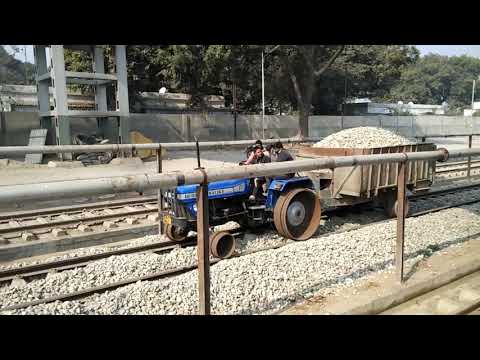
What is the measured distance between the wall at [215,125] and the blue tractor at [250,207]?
20.1 metres

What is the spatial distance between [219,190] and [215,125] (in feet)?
84.6

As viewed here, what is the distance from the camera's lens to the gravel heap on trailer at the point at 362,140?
9.20 metres

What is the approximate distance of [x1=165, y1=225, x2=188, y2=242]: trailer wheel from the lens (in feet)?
23.2

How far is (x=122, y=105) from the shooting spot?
23469 mm

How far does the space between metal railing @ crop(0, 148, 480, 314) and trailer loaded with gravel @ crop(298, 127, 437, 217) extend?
3.36 metres

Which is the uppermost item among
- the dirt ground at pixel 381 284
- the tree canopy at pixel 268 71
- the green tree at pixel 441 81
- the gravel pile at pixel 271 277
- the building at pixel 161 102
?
the green tree at pixel 441 81

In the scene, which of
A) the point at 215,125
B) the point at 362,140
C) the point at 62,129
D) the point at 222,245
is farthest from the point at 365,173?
the point at 215,125

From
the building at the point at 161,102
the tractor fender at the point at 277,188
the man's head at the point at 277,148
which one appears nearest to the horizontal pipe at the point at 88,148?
the man's head at the point at 277,148

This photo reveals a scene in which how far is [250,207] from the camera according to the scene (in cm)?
735

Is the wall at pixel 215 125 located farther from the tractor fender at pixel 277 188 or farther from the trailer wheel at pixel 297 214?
the trailer wheel at pixel 297 214

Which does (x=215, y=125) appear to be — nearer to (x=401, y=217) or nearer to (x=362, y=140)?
(x=362, y=140)
